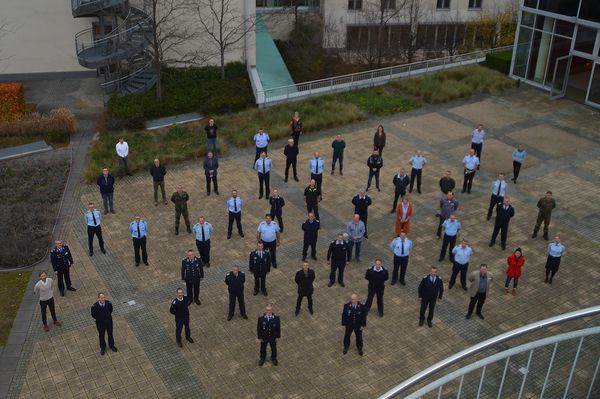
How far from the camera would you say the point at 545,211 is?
1722cm

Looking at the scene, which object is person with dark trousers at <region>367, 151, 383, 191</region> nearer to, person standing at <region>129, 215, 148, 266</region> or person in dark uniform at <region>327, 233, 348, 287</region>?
person in dark uniform at <region>327, 233, 348, 287</region>

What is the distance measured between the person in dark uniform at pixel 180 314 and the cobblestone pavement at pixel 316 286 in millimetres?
251

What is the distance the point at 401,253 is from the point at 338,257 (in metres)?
1.44

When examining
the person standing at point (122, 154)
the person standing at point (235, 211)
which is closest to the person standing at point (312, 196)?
the person standing at point (235, 211)

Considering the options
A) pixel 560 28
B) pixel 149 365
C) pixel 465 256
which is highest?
pixel 560 28

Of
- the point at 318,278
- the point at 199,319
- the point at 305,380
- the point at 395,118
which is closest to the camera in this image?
the point at 305,380

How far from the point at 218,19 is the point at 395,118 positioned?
8.88 m

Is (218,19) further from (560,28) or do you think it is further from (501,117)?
(560,28)

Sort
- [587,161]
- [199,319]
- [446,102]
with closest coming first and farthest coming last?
[199,319] < [587,161] < [446,102]

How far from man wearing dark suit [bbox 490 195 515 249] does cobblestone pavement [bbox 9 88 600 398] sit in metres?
0.33

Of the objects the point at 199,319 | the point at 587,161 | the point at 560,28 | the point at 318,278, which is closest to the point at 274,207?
the point at 318,278

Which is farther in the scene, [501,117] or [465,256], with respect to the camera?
[501,117]

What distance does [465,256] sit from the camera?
1476 cm

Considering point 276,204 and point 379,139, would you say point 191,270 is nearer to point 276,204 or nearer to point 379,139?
point 276,204
